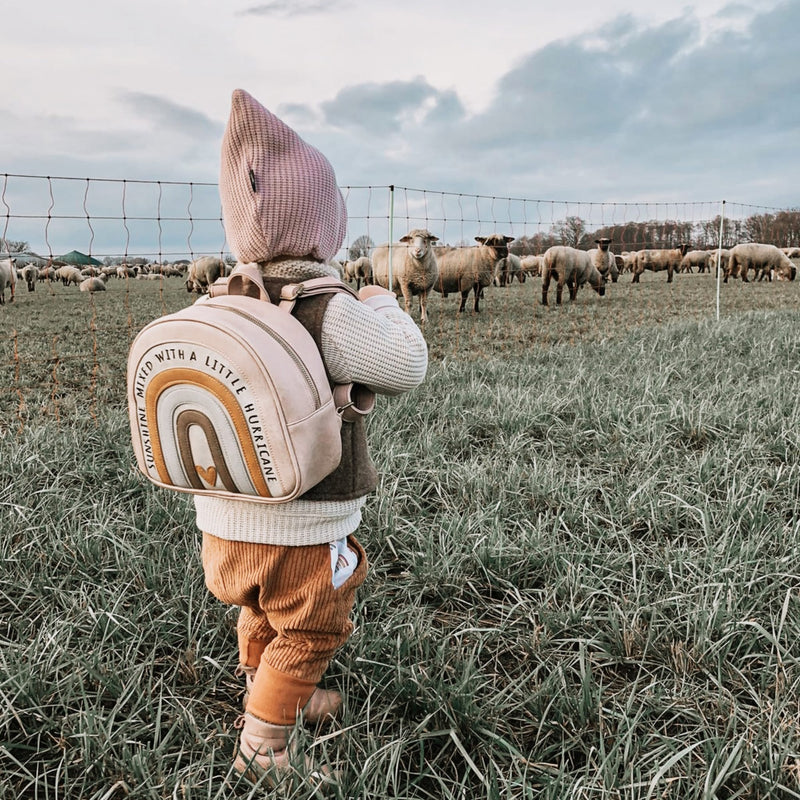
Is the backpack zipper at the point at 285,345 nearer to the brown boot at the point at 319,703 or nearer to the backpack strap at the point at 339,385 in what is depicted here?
the backpack strap at the point at 339,385

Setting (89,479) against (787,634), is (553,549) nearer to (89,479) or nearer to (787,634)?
(787,634)

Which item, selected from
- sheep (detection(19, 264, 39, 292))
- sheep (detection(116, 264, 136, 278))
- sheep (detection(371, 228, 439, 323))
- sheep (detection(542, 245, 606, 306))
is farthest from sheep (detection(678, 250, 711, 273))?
sheep (detection(19, 264, 39, 292))

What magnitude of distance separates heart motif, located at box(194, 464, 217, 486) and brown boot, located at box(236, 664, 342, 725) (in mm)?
599

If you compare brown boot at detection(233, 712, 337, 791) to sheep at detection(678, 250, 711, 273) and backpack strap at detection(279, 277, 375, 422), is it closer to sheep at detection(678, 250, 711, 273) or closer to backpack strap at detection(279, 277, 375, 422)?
backpack strap at detection(279, 277, 375, 422)

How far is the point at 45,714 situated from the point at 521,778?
113cm

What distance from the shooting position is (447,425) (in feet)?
11.7

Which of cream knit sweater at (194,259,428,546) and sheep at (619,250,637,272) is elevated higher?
sheep at (619,250,637,272)

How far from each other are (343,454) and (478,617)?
0.93 metres

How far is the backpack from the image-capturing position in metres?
1.06

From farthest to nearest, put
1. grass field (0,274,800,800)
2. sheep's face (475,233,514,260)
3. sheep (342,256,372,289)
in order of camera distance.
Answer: sheep (342,256,372,289)
sheep's face (475,233,514,260)
grass field (0,274,800,800)

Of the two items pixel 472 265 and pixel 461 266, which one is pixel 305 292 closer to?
pixel 461 266

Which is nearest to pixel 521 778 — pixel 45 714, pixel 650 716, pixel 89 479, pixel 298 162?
pixel 650 716

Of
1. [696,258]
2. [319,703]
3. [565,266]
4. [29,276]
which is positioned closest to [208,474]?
[319,703]

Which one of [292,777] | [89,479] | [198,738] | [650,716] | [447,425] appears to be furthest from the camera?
[447,425]
